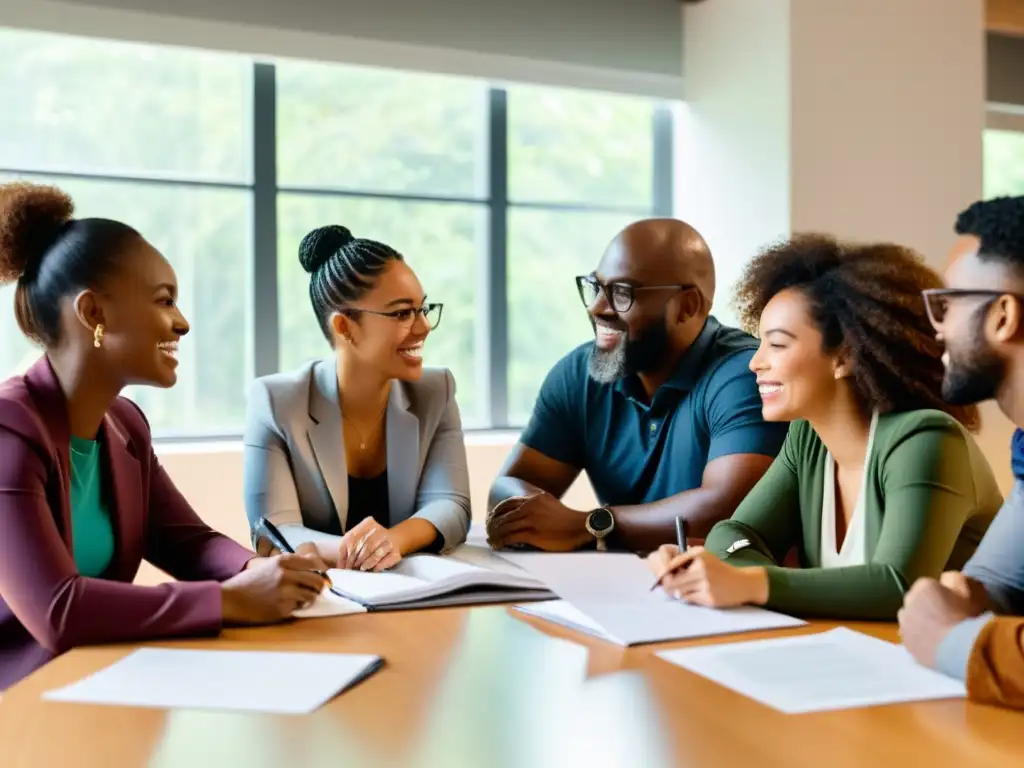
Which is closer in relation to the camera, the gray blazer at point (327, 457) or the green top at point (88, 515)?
the green top at point (88, 515)

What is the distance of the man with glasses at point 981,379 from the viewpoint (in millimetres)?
1225

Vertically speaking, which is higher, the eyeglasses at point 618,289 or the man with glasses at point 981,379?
the eyeglasses at point 618,289

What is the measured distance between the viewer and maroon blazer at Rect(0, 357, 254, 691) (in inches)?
54.4

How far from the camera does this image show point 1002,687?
1.11 m

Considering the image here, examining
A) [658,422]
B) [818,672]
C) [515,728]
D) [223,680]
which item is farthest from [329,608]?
[658,422]

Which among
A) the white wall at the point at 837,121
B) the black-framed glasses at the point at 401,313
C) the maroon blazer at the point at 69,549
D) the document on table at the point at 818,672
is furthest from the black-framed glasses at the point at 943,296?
the white wall at the point at 837,121

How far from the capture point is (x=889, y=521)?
1557 mm

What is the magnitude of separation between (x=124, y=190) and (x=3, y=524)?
344 centimetres

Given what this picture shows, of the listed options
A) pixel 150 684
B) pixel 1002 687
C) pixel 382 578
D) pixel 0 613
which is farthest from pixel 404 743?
pixel 0 613

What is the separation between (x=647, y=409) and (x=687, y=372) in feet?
0.43

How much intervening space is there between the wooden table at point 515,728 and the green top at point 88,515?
1.40 ft

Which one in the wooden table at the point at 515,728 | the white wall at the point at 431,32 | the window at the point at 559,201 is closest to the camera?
the wooden table at the point at 515,728

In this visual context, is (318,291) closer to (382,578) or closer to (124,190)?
(382,578)

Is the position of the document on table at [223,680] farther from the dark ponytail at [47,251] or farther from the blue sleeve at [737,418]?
the blue sleeve at [737,418]
